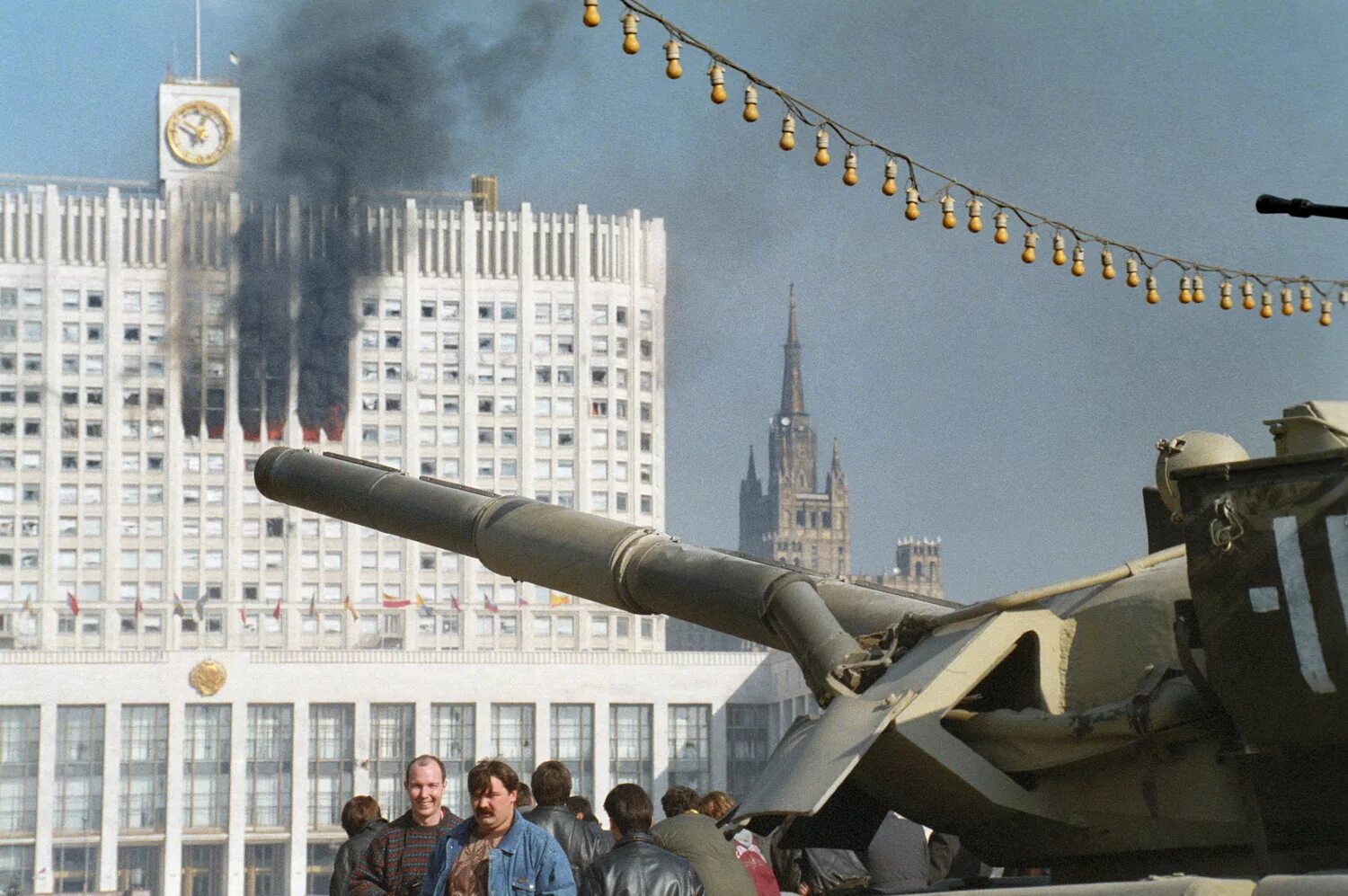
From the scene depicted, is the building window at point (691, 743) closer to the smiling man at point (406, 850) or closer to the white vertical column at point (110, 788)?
the white vertical column at point (110, 788)

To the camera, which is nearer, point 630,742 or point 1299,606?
point 1299,606

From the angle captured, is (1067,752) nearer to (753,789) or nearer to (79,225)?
(753,789)

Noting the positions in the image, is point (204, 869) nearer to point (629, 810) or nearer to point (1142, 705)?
point (629, 810)

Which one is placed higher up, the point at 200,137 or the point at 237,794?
the point at 200,137

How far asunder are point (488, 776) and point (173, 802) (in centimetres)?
10484

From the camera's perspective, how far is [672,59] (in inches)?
553

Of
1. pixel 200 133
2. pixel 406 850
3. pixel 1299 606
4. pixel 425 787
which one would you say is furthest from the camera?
pixel 200 133

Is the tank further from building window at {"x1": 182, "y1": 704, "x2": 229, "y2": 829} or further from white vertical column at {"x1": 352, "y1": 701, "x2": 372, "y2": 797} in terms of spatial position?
building window at {"x1": 182, "y1": 704, "x2": 229, "y2": 829}

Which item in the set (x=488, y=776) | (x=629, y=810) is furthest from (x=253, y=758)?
(x=488, y=776)

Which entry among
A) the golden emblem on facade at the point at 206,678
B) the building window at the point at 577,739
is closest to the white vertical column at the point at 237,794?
the golden emblem on facade at the point at 206,678

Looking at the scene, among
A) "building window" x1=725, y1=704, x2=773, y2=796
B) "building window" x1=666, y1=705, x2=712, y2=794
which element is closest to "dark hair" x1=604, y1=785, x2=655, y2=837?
"building window" x1=666, y1=705, x2=712, y2=794

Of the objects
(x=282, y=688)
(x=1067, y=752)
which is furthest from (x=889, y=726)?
(x=282, y=688)

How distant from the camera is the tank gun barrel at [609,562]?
1011 cm

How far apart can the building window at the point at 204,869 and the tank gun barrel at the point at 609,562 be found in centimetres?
9908
